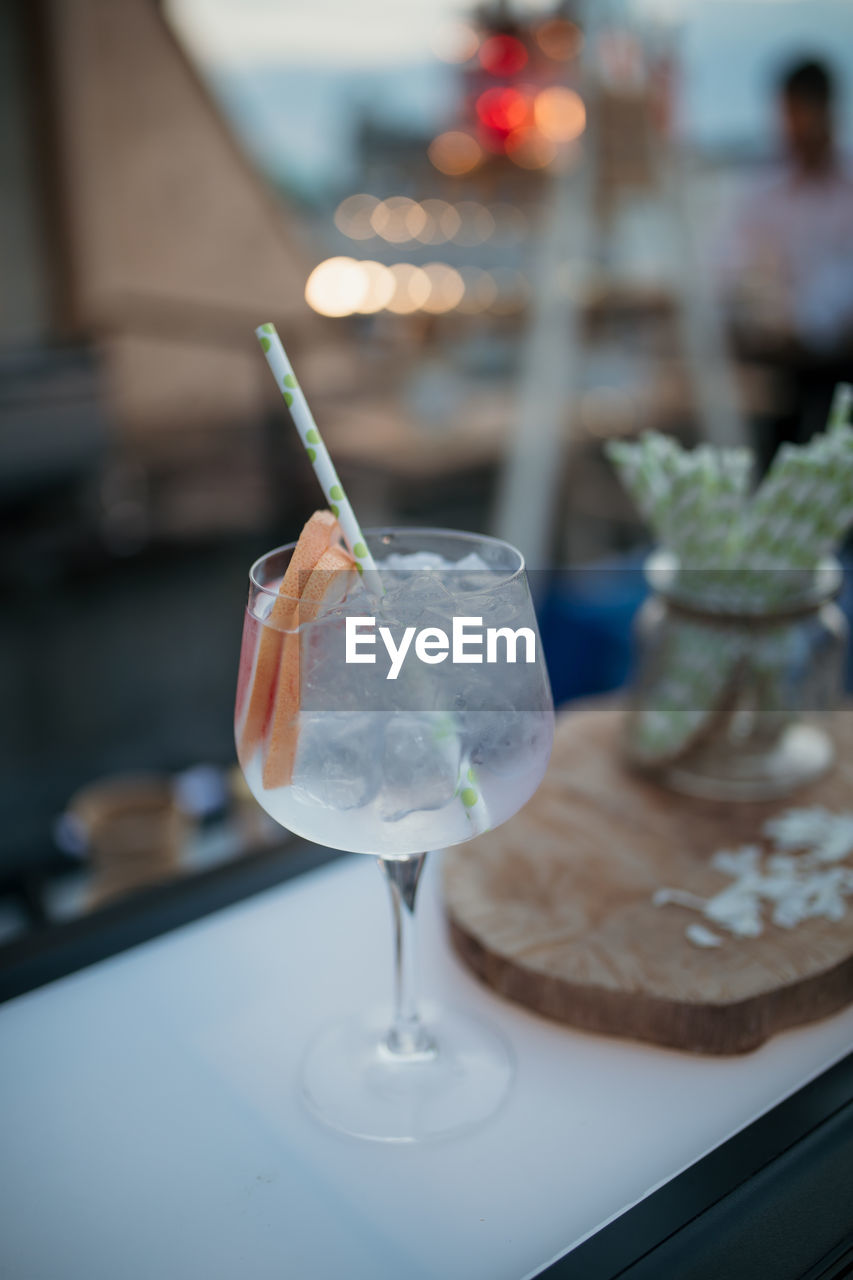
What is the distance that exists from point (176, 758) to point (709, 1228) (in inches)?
46.8

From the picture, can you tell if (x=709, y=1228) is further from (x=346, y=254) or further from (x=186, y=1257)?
(x=346, y=254)

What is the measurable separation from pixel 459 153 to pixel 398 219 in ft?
9.92

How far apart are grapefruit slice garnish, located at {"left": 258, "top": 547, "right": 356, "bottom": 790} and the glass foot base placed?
196 mm

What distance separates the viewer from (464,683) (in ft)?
1.70

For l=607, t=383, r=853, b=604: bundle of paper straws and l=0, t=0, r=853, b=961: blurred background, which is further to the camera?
l=0, t=0, r=853, b=961: blurred background

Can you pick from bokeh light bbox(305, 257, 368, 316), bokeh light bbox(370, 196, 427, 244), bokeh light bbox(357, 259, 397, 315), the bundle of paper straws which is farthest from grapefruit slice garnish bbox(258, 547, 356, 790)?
bokeh light bbox(370, 196, 427, 244)

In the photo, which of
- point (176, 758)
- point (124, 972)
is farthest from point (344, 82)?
point (124, 972)

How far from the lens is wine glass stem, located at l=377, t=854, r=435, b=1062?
60 centimetres

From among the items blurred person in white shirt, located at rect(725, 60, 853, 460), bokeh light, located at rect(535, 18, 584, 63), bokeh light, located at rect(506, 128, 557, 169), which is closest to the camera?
bokeh light, located at rect(535, 18, 584, 63)

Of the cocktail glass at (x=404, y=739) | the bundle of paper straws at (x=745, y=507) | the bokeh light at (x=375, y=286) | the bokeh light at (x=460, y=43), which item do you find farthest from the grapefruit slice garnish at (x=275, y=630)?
the bokeh light at (x=375, y=286)

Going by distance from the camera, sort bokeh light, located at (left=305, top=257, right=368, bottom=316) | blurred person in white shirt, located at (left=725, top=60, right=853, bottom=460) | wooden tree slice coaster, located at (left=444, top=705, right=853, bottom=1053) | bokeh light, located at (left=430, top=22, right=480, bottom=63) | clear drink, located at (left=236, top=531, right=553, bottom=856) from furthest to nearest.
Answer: bokeh light, located at (left=305, top=257, right=368, bottom=316), blurred person in white shirt, located at (left=725, top=60, right=853, bottom=460), bokeh light, located at (left=430, top=22, right=480, bottom=63), wooden tree slice coaster, located at (left=444, top=705, right=853, bottom=1053), clear drink, located at (left=236, top=531, right=553, bottom=856)

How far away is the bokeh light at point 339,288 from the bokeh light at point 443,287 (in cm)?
36

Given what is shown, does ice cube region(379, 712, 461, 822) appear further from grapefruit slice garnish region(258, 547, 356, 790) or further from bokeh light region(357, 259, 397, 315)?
bokeh light region(357, 259, 397, 315)

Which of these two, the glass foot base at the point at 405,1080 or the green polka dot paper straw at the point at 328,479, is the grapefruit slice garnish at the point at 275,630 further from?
the glass foot base at the point at 405,1080
